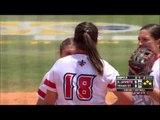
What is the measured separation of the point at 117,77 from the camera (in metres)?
3.00

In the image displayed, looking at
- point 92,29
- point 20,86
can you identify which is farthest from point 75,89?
point 20,86

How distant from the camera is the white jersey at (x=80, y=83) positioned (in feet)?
9.86

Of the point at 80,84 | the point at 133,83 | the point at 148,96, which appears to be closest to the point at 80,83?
the point at 80,84

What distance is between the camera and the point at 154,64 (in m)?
2.90

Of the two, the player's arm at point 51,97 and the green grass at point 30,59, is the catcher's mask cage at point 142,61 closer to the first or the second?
the player's arm at point 51,97

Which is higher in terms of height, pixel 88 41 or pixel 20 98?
pixel 88 41

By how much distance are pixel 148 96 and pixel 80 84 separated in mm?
461

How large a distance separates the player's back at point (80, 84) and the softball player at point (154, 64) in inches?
9.8

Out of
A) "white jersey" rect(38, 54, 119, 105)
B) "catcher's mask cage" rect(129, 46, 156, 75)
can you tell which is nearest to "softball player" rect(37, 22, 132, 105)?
"white jersey" rect(38, 54, 119, 105)

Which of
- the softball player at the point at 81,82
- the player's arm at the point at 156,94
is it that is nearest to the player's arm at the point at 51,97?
the softball player at the point at 81,82

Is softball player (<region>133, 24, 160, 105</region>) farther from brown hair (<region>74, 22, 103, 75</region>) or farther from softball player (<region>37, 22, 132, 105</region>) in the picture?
brown hair (<region>74, 22, 103, 75</region>)

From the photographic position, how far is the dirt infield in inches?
251

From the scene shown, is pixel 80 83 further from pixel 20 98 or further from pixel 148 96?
pixel 20 98
